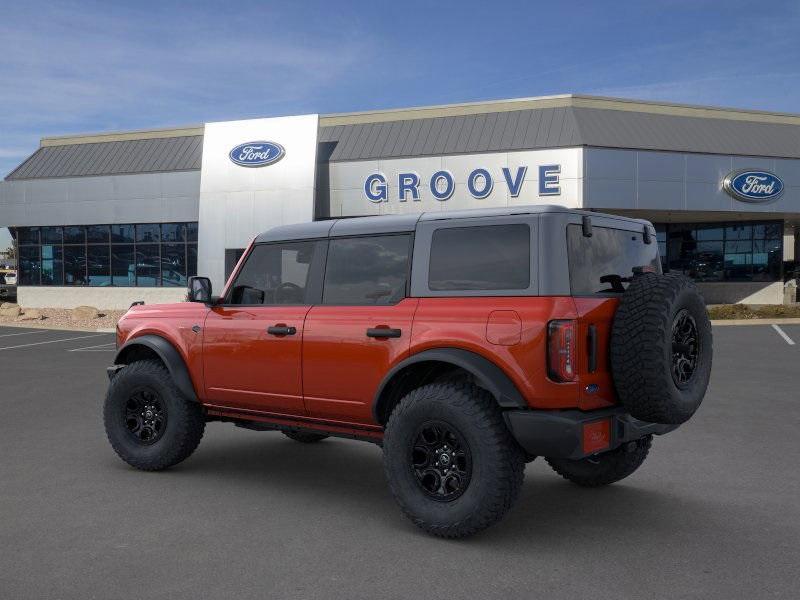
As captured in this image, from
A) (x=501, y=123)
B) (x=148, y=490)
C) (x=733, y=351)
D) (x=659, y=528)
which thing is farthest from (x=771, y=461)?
(x=501, y=123)

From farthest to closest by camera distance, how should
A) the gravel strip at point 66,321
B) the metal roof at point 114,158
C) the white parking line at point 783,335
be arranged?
the metal roof at point 114,158
the gravel strip at point 66,321
the white parking line at point 783,335

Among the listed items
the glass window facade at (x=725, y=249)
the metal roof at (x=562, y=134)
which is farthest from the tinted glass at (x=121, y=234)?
the glass window facade at (x=725, y=249)

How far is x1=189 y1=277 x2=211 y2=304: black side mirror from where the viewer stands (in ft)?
20.2

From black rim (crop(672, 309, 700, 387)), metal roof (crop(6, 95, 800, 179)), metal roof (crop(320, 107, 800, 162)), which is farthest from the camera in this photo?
metal roof (crop(6, 95, 800, 179))

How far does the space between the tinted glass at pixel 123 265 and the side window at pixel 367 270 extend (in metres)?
29.8

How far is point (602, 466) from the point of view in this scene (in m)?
5.87

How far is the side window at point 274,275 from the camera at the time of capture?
589 centimetres

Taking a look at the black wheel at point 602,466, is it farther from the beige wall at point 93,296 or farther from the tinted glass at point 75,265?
the tinted glass at point 75,265

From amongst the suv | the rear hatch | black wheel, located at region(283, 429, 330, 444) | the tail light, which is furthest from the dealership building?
the tail light

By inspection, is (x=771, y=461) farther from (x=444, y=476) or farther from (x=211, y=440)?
(x=211, y=440)

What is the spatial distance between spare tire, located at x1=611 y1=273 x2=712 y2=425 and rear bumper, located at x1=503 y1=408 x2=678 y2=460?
187 millimetres

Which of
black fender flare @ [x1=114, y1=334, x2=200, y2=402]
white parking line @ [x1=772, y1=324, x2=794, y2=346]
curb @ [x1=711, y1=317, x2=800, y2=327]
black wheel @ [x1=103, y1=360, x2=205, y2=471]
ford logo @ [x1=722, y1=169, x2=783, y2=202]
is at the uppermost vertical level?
ford logo @ [x1=722, y1=169, x2=783, y2=202]

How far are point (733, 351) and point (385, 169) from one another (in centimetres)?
1555

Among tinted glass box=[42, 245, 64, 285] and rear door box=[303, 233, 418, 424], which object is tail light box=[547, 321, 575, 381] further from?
tinted glass box=[42, 245, 64, 285]
